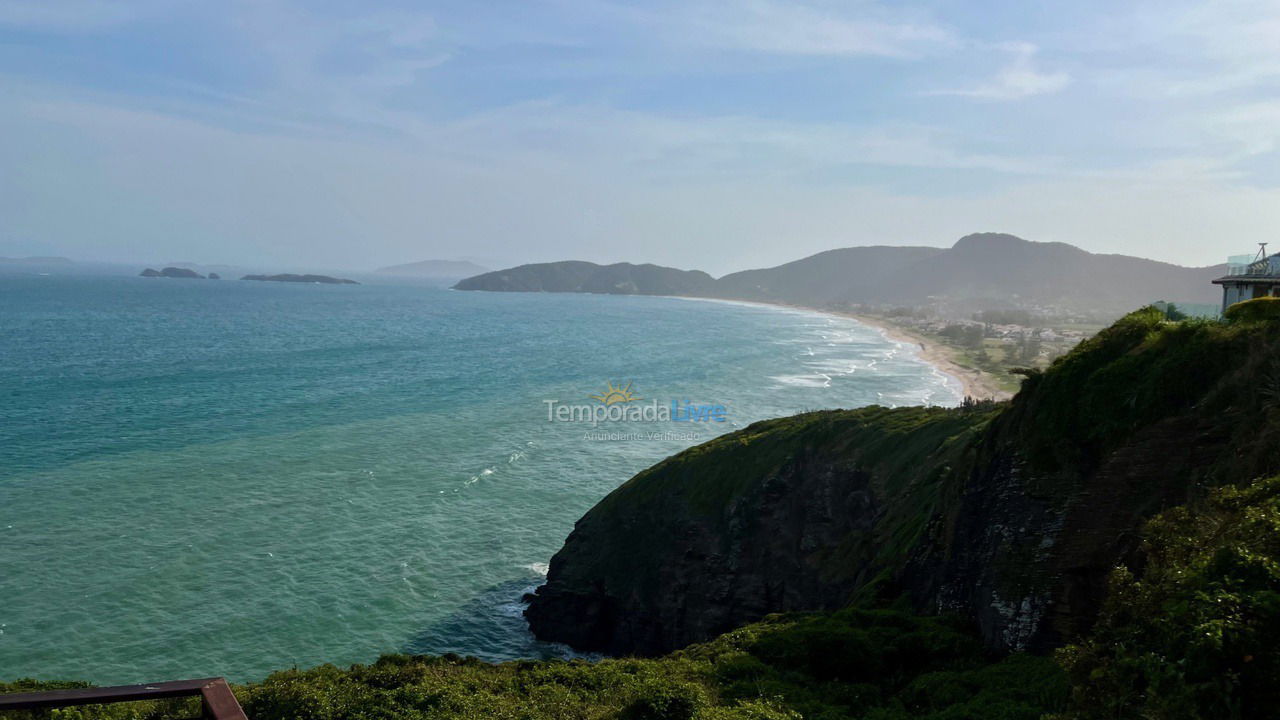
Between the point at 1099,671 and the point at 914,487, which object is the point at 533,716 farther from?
the point at 914,487

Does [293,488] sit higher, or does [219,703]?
[219,703]

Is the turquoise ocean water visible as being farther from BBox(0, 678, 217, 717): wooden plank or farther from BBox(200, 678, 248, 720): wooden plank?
BBox(200, 678, 248, 720): wooden plank

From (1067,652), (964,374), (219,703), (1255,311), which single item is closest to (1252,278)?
(1255,311)

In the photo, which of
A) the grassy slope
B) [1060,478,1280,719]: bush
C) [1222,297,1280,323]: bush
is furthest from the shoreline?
[1060,478,1280,719]: bush

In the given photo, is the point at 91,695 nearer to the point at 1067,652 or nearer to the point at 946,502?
the point at 1067,652

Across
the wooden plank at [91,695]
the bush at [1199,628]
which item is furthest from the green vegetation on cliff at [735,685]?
the wooden plank at [91,695]

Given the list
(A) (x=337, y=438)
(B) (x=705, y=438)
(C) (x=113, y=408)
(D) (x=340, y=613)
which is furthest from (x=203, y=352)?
(D) (x=340, y=613)
